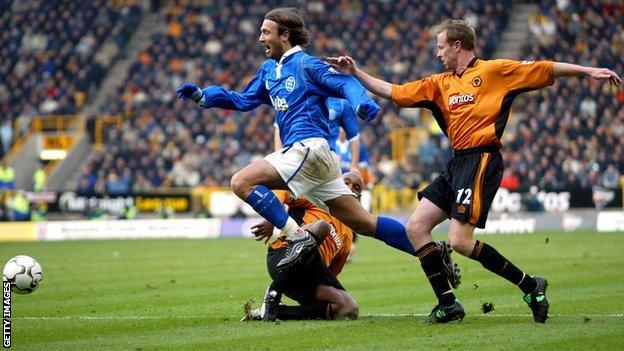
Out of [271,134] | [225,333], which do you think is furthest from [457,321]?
[271,134]

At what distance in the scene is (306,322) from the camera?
9.54 m

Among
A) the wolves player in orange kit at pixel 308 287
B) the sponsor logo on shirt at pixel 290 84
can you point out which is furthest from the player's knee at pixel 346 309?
the sponsor logo on shirt at pixel 290 84

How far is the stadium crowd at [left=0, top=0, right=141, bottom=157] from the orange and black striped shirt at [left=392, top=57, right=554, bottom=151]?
34.1 m

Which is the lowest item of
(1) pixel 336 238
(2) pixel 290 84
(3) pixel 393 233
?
(1) pixel 336 238

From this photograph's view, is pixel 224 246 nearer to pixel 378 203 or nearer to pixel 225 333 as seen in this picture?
pixel 378 203

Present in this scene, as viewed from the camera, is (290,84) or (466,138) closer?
(466,138)

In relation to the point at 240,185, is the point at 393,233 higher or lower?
lower

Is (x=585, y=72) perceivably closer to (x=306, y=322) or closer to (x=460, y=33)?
(x=460, y=33)

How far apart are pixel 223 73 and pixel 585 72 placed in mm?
31310

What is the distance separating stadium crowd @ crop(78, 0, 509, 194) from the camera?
36.5 metres

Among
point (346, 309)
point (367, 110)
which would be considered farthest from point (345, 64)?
point (346, 309)

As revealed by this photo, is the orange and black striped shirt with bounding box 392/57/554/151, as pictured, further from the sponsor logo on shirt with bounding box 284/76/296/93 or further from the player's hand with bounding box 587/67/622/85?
the sponsor logo on shirt with bounding box 284/76/296/93

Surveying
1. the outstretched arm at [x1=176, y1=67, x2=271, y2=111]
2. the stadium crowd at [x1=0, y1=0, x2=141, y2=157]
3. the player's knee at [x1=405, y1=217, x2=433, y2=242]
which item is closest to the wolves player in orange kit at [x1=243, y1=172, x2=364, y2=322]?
the player's knee at [x1=405, y1=217, x2=433, y2=242]

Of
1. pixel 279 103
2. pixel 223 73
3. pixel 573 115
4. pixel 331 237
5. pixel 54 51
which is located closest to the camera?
pixel 279 103
